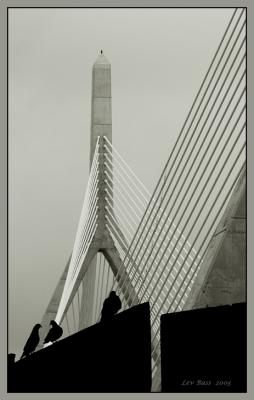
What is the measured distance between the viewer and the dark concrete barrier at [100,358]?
921 centimetres

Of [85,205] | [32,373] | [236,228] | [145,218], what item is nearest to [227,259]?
[236,228]

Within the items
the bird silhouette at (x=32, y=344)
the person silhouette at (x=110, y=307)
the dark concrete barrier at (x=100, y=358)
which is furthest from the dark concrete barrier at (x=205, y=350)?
the bird silhouette at (x=32, y=344)

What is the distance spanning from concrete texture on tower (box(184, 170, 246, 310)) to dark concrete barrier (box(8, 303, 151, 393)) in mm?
488

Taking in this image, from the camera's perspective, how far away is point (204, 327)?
8695 millimetres

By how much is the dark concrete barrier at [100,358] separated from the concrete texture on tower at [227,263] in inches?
19.2

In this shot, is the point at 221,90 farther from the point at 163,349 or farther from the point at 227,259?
the point at 163,349

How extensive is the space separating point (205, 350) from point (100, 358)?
0.96m

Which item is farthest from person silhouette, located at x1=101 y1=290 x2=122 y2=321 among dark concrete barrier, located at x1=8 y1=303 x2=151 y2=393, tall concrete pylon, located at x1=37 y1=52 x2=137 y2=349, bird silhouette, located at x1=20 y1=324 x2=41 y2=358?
tall concrete pylon, located at x1=37 y1=52 x2=137 y2=349

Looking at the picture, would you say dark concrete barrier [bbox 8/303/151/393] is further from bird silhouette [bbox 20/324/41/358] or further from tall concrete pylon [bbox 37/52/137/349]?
tall concrete pylon [bbox 37/52/137/349]

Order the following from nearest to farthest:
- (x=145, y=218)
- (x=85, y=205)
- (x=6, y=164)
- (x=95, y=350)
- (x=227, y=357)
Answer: (x=6, y=164) → (x=227, y=357) → (x=95, y=350) → (x=145, y=218) → (x=85, y=205)

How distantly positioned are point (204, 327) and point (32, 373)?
4.98ft

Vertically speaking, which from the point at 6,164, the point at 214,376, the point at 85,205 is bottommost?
the point at 214,376

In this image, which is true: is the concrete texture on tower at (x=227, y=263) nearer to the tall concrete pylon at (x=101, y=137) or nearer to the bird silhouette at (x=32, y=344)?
the bird silhouette at (x=32, y=344)

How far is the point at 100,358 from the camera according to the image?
9.32m
